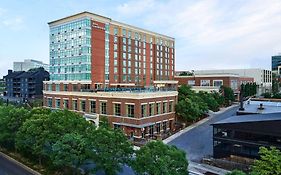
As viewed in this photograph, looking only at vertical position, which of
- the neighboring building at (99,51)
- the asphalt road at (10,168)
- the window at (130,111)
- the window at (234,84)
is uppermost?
the neighboring building at (99,51)

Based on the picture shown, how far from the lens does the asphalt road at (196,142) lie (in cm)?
3962

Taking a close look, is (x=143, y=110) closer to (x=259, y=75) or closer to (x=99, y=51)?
(x=99, y=51)

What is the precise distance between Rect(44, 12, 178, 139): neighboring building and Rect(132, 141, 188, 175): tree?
25.4 meters

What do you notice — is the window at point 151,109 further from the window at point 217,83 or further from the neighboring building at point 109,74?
the window at point 217,83

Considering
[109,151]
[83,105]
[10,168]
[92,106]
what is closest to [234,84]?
[92,106]

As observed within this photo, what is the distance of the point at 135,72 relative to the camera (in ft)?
270

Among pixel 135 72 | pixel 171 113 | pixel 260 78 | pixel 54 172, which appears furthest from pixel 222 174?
pixel 260 78

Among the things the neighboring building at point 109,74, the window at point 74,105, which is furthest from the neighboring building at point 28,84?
the window at point 74,105

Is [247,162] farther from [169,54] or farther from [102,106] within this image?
[169,54]

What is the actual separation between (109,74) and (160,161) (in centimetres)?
5143

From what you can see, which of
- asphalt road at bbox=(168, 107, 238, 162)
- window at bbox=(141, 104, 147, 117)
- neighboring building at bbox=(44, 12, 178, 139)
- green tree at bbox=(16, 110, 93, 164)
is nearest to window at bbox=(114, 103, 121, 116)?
neighboring building at bbox=(44, 12, 178, 139)

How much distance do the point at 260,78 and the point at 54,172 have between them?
121292 mm

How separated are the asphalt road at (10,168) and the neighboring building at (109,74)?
19624 millimetres

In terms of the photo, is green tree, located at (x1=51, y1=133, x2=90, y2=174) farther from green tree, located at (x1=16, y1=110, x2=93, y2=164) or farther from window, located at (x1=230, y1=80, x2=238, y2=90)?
window, located at (x1=230, y1=80, x2=238, y2=90)
